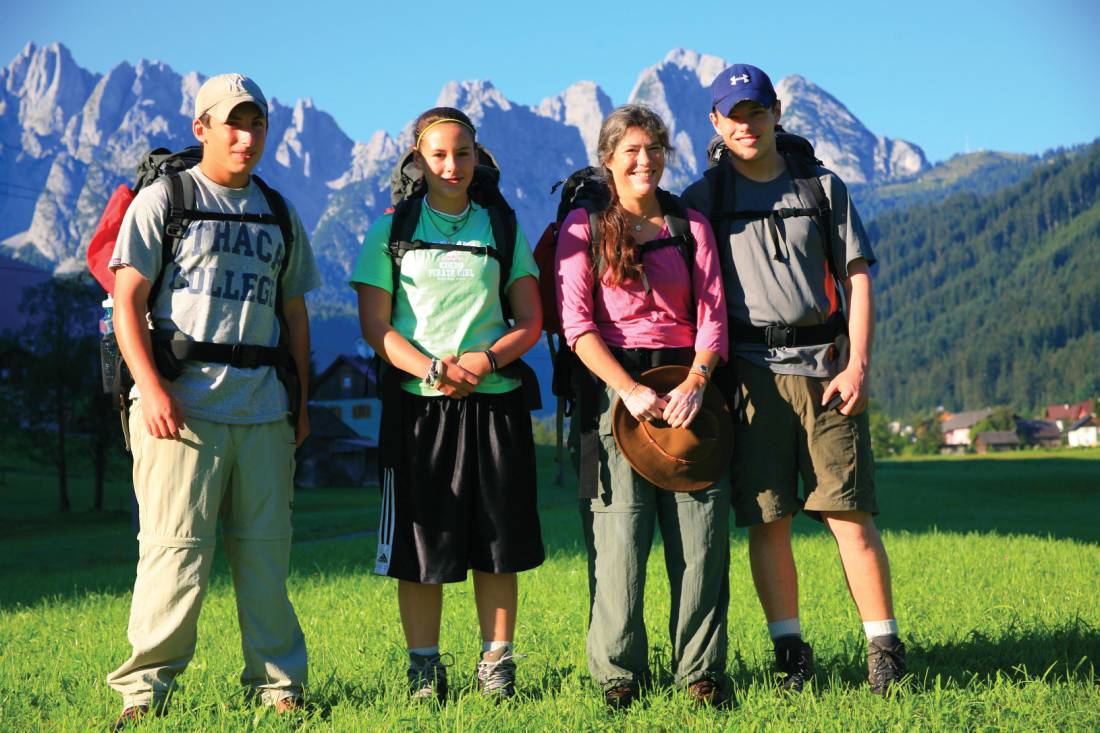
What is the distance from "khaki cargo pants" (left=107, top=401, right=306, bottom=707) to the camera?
4203 mm

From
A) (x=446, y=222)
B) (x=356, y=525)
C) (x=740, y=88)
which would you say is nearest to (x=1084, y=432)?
(x=356, y=525)

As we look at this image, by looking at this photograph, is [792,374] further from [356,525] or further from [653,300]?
[356,525]

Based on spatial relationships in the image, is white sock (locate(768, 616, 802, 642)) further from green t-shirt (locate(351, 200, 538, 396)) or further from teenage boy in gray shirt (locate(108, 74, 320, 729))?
teenage boy in gray shirt (locate(108, 74, 320, 729))

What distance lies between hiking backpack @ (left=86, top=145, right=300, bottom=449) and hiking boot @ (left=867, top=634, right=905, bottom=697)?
272 centimetres

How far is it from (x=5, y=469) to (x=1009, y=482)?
5057 centimetres

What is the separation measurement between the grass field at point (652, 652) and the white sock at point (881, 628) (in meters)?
0.24

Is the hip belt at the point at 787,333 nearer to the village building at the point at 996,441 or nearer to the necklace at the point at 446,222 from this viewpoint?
the necklace at the point at 446,222

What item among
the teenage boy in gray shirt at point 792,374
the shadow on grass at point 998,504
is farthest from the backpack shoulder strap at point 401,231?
the shadow on grass at point 998,504

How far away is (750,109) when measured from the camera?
15.6 feet

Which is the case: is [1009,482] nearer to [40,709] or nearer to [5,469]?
[40,709]

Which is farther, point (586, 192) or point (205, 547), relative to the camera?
point (586, 192)

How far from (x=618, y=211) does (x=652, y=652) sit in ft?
7.43

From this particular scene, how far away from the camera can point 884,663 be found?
177 inches

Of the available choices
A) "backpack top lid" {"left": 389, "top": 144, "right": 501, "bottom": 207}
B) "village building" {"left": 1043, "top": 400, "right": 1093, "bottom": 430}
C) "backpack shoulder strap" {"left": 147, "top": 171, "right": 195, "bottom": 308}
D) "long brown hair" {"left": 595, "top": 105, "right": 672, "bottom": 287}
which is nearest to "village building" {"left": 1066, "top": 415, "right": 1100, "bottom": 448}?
"village building" {"left": 1043, "top": 400, "right": 1093, "bottom": 430}
